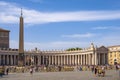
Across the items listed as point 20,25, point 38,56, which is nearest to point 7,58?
point 38,56

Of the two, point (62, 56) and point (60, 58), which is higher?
point (62, 56)

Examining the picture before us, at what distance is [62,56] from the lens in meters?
111

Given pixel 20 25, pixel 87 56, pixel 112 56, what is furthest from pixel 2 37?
pixel 20 25

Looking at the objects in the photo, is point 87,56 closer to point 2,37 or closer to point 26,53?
point 26,53

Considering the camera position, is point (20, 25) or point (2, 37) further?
point (2, 37)

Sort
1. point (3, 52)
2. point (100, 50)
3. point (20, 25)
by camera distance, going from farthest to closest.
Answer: point (100, 50), point (3, 52), point (20, 25)

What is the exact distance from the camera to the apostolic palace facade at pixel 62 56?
340 ft

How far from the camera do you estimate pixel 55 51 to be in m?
111

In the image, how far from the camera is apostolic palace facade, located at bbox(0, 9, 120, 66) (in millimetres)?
103750

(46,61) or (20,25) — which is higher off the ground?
(20,25)

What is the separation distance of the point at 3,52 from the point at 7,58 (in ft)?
10.6

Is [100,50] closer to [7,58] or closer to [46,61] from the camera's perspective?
[46,61]

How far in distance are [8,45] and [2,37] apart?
3535 millimetres

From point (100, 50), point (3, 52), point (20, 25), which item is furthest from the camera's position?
point (100, 50)
